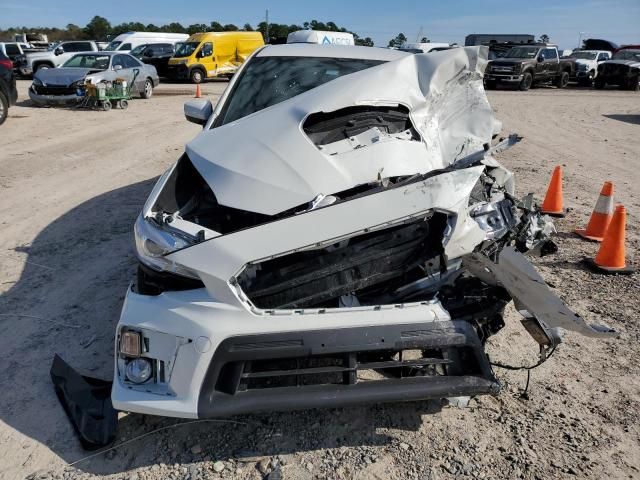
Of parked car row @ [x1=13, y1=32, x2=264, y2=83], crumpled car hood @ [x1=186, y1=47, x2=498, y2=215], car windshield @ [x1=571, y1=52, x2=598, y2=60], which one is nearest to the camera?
crumpled car hood @ [x1=186, y1=47, x2=498, y2=215]

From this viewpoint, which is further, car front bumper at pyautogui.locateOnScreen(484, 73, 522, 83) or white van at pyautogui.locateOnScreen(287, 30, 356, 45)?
car front bumper at pyautogui.locateOnScreen(484, 73, 522, 83)

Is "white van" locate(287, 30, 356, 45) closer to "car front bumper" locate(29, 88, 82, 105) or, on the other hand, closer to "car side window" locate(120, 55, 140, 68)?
"car side window" locate(120, 55, 140, 68)

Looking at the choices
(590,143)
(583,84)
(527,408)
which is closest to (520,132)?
(590,143)

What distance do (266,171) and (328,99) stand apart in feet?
2.54

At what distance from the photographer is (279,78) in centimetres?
434

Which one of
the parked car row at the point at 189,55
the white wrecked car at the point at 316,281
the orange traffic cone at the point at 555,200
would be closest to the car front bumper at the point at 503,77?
the parked car row at the point at 189,55

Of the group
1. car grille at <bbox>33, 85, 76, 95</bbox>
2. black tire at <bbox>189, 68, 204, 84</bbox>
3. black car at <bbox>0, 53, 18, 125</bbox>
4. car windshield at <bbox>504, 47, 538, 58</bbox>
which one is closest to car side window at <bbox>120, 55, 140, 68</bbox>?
car grille at <bbox>33, 85, 76, 95</bbox>

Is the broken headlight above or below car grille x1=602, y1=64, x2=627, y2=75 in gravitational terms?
below

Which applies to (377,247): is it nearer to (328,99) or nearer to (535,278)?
(535,278)

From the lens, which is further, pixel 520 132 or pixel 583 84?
pixel 583 84

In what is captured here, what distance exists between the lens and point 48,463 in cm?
247

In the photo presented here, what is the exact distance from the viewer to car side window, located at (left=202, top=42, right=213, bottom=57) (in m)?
22.5

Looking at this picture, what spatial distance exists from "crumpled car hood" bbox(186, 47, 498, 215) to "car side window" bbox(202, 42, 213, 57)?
20837 mm

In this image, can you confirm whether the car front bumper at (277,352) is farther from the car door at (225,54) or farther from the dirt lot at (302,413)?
the car door at (225,54)
